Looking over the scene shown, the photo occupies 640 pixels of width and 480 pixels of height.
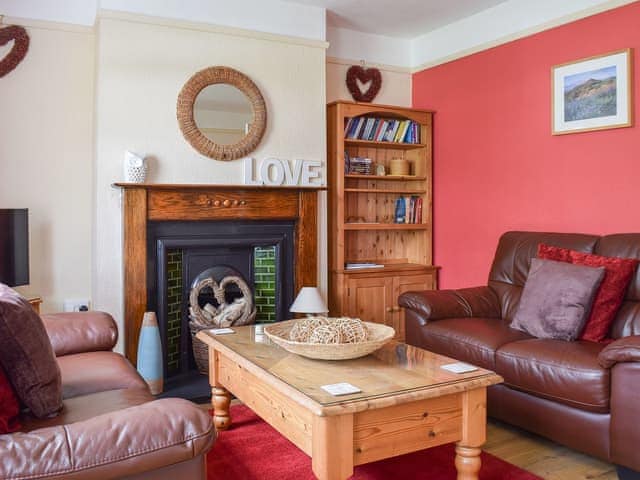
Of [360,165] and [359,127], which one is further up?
[359,127]

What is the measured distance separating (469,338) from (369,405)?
55.7 inches

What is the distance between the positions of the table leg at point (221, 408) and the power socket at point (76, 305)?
1.47 m

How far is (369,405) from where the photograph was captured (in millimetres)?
1971

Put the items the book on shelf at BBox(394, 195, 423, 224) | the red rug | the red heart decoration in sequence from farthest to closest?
the book on shelf at BBox(394, 195, 423, 224) → the red heart decoration → the red rug

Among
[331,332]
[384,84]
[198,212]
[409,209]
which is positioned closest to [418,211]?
[409,209]

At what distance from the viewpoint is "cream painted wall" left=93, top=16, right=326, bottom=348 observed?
3.85 meters

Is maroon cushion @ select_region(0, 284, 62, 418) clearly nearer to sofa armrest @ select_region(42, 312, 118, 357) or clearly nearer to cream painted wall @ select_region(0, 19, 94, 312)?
sofa armrest @ select_region(42, 312, 118, 357)

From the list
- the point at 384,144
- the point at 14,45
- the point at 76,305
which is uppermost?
the point at 14,45

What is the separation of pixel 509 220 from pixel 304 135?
1.62 m

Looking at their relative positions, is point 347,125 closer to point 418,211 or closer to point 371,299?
point 418,211

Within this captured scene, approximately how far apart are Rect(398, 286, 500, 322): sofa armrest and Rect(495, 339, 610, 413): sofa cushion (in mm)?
627

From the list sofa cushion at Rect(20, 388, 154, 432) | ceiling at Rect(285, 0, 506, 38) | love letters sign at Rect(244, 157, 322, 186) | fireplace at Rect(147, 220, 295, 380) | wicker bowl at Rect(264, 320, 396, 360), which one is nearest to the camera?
sofa cushion at Rect(20, 388, 154, 432)

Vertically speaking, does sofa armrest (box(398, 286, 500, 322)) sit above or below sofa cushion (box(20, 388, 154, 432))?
above

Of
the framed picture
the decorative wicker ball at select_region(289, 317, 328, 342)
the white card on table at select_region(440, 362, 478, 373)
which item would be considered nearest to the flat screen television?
the decorative wicker ball at select_region(289, 317, 328, 342)
